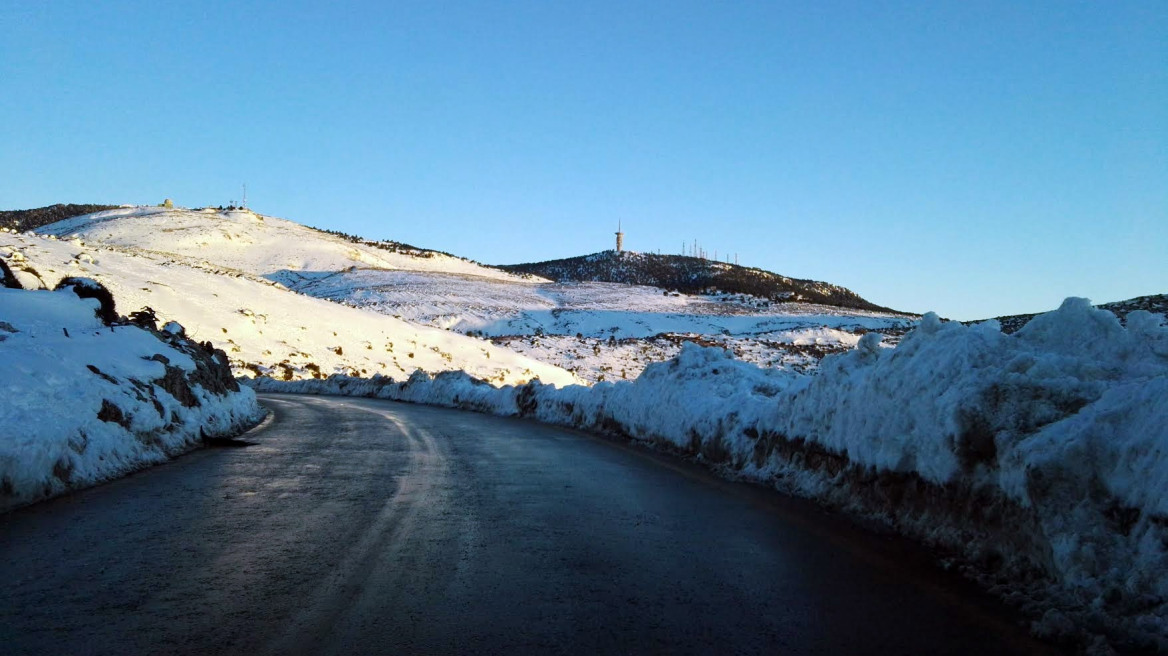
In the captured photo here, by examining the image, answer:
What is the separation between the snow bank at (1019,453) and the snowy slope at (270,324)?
33.5 metres

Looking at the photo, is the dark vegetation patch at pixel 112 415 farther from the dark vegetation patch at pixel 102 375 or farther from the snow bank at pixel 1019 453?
the snow bank at pixel 1019 453

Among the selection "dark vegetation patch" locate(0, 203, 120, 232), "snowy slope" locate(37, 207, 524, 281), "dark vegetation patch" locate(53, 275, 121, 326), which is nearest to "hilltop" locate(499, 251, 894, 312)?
"snowy slope" locate(37, 207, 524, 281)

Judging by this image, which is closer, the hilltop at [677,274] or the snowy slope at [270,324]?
the snowy slope at [270,324]

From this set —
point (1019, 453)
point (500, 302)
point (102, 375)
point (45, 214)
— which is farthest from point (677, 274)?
point (1019, 453)

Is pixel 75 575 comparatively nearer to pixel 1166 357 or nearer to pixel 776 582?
pixel 776 582

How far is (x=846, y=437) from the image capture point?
8.09 metres

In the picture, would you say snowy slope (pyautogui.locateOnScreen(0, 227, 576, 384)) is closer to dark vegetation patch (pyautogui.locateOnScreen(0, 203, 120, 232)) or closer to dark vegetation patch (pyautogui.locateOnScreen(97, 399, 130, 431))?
dark vegetation patch (pyautogui.locateOnScreen(97, 399, 130, 431))

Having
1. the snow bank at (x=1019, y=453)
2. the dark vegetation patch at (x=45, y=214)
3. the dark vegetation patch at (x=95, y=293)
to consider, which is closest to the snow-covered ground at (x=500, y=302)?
the dark vegetation patch at (x=45, y=214)

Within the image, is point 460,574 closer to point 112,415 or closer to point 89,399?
point 89,399

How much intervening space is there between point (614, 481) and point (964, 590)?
4.93 m

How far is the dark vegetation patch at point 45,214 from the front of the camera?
13968 centimetres

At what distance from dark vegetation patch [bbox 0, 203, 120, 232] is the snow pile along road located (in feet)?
471

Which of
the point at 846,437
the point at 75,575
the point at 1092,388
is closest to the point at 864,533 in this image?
the point at 846,437

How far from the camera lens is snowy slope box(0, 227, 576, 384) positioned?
4416 centimetres
